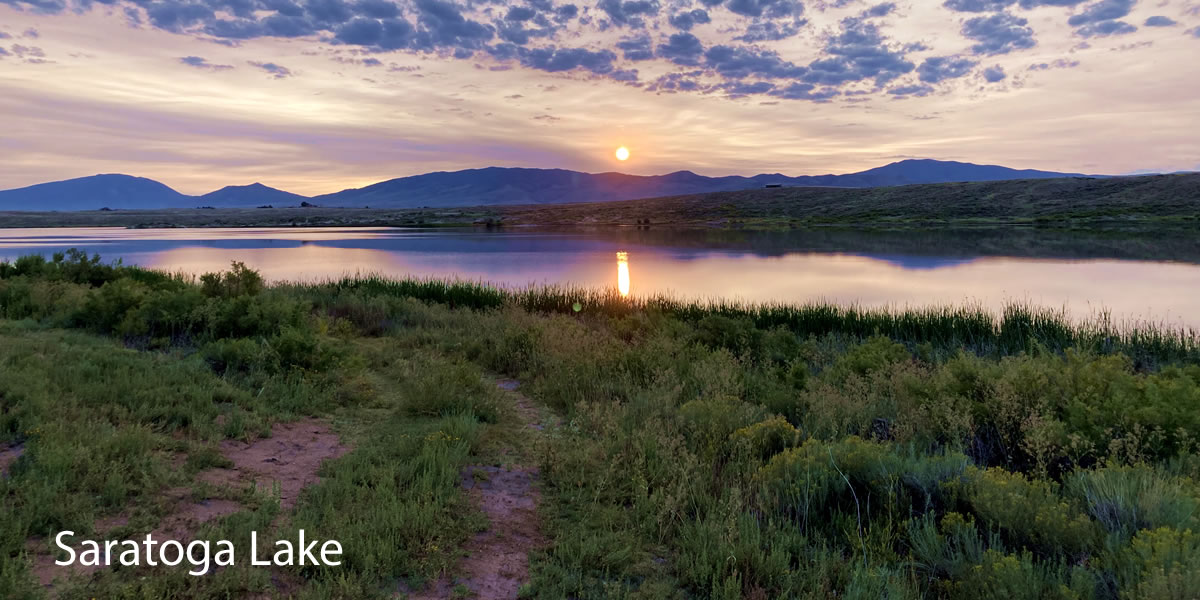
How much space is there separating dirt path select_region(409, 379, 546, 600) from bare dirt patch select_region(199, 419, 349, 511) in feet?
4.72

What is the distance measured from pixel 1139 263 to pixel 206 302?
3817cm

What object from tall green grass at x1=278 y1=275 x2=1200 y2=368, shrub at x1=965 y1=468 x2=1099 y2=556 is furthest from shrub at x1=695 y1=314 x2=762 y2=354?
shrub at x1=965 y1=468 x2=1099 y2=556

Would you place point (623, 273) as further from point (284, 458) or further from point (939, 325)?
point (284, 458)

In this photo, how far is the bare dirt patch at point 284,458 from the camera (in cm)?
539

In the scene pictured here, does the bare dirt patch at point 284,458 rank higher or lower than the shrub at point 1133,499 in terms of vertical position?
lower

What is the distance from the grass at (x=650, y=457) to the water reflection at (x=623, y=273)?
537 inches

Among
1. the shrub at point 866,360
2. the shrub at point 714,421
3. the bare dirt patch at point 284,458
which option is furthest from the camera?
the shrub at point 866,360

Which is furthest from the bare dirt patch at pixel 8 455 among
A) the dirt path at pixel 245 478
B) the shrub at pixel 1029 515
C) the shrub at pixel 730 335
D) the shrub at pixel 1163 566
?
the shrub at pixel 730 335

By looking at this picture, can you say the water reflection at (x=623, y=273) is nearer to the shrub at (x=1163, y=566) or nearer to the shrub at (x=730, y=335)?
the shrub at (x=730, y=335)

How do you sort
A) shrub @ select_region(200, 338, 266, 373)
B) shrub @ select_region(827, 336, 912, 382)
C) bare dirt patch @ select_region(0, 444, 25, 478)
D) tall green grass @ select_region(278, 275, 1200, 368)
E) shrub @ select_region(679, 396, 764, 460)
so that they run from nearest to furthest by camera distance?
bare dirt patch @ select_region(0, 444, 25, 478) → shrub @ select_region(679, 396, 764, 460) → shrub @ select_region(200, 338, 266, 373) → shrub @ select_region(827, 336, 912, 382) → tall green grass @ select_region(278, 275, 1200, 368)

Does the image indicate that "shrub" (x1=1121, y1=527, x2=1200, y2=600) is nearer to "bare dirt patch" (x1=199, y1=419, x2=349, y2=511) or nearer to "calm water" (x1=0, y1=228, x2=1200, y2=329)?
"bare dirt patch" (x1=199, y1=419, x2=349, y2=511)

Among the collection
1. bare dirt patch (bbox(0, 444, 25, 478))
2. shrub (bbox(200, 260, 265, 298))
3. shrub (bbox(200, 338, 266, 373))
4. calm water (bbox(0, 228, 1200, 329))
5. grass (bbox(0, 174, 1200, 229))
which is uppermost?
grass (bbox(0, 174, 1200, 229))

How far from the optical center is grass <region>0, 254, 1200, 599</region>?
4.02 m

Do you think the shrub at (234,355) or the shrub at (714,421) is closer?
the shrub at (714,421)
